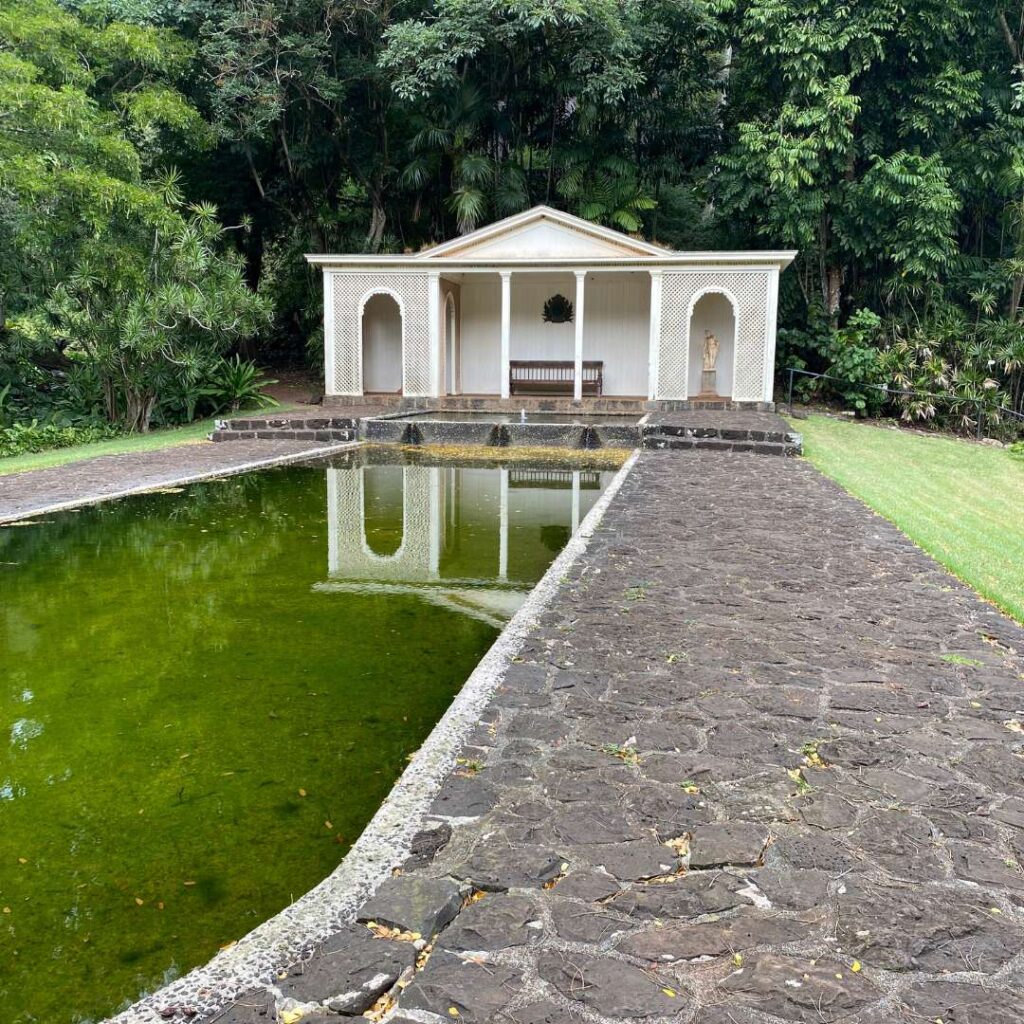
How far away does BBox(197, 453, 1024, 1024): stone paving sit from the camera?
71.3 inches

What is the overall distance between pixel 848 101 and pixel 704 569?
1615cm

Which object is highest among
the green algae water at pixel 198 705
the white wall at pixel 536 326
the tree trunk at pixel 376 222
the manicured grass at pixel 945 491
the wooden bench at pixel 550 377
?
the tree trunk at pixel 376 222

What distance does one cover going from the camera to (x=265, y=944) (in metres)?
1.98

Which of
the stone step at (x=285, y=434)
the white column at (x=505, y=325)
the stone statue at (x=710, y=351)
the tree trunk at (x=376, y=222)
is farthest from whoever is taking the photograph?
the tree trunk at (x=376, y=222)

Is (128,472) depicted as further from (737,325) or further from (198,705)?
(737,325)

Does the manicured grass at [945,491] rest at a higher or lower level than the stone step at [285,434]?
lower

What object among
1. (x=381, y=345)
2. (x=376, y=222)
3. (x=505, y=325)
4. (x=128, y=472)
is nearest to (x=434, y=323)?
(x=505, y=325)

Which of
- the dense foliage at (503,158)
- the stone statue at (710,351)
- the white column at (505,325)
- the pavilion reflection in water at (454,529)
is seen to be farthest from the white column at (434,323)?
the pavilion reflection in water at (454,529)

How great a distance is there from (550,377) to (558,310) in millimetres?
1664

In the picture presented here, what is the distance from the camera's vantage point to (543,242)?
17.0 meters

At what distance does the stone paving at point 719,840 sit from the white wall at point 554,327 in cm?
1571

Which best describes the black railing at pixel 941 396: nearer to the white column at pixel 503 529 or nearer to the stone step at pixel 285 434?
the stone step at pixel 285 434

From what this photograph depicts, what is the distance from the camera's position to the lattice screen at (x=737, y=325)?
16484 mm

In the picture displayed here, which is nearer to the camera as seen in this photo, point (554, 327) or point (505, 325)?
point (505, 325)
